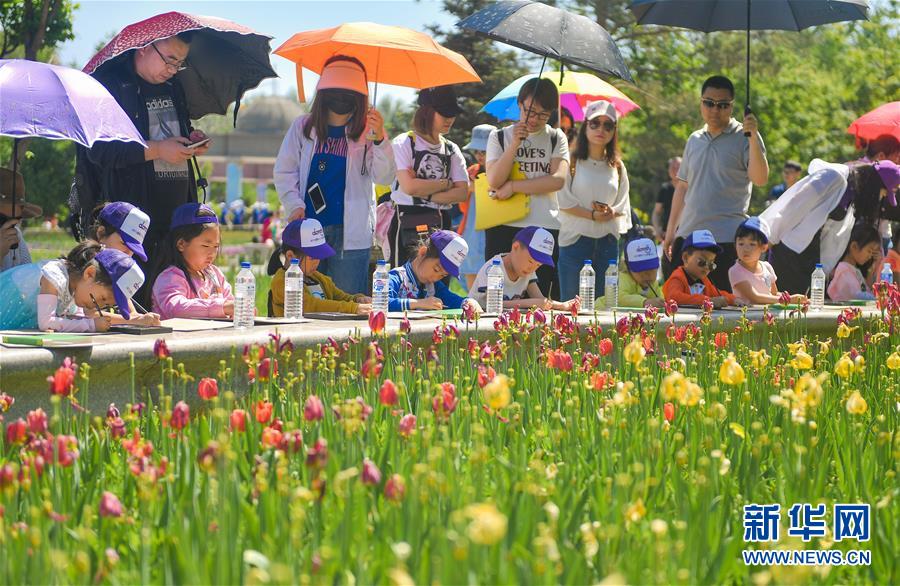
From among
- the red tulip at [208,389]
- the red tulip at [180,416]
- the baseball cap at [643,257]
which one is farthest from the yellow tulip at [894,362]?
the baseball cap at [643,257]

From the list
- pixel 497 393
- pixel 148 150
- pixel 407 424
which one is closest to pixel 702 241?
pixel 148 150

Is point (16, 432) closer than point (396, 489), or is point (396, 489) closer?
point (396, 489)

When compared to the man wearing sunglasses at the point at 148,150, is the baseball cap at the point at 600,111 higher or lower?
higher

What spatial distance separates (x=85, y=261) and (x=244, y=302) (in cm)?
75

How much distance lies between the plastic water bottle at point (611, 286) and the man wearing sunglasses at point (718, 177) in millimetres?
935

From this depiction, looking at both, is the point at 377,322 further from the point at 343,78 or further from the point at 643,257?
the point at 643,257

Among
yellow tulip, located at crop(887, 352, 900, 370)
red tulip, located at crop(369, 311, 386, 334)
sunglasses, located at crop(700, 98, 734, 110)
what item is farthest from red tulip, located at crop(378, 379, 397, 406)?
sunglasses, located at crop(700, 98, 734, 110)

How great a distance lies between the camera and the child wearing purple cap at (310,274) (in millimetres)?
6781

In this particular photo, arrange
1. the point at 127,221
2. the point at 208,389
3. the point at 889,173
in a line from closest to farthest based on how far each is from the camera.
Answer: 1. the point at 208,389
2. the point at 127,221
3. the point at 889,173

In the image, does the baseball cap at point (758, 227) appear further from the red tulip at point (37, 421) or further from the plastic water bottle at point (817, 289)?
the red tulip at point (37, 421)

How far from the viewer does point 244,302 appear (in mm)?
5984

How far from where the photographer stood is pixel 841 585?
3475 mm

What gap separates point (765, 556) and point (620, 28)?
24372mm

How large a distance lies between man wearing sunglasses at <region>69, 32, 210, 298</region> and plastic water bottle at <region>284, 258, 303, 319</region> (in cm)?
73
